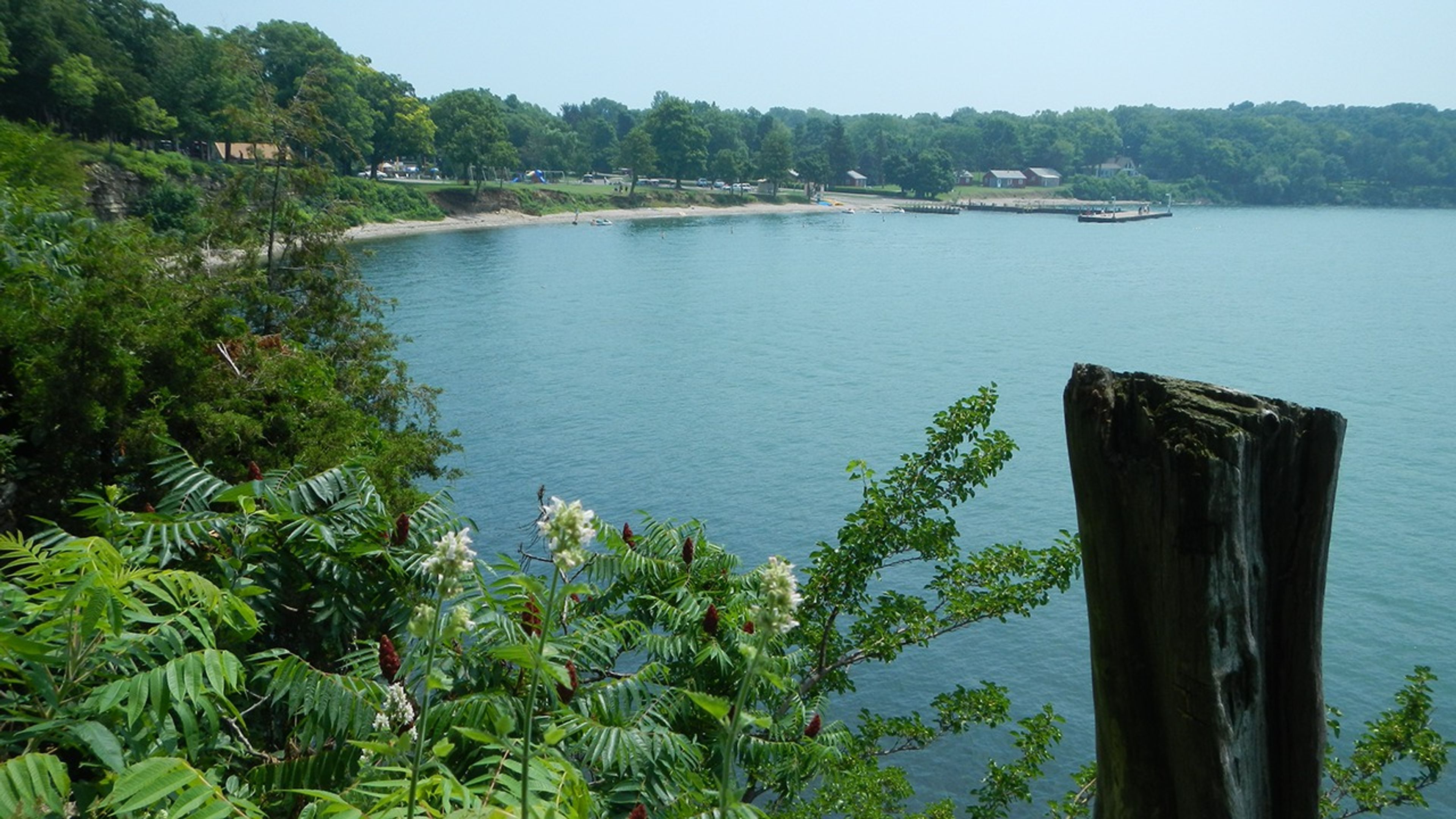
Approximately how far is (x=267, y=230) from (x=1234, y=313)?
183 ft

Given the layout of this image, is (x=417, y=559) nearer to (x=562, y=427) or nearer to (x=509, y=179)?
(x=562, y=427)

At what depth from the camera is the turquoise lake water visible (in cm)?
2275

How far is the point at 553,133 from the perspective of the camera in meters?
146

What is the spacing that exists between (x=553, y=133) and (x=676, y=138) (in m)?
18.4

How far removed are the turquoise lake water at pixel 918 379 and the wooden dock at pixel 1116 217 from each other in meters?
39.7

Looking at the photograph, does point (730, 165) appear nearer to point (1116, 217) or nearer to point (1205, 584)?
point (1116, 217)

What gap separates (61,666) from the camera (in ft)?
13.9

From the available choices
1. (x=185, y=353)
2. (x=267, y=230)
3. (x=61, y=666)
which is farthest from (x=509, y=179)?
(x=61, y=666)

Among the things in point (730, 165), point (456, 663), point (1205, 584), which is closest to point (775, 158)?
point (730, 165)

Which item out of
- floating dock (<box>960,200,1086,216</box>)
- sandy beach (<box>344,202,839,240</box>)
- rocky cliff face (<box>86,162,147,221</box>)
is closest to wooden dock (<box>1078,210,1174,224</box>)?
floating dock (<box>960,200,1086,216</box>)

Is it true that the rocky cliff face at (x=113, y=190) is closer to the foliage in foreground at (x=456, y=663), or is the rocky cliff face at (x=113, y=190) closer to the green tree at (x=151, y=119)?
the green tree at (x=151, y=119)

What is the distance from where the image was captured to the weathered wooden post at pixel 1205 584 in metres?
2.58

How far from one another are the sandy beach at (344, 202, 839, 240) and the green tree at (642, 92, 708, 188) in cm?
748

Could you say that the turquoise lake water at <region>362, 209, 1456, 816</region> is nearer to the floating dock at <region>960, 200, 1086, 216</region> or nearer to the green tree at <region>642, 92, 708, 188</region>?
the green tree at <region>642, 92, 708, 188</region>
